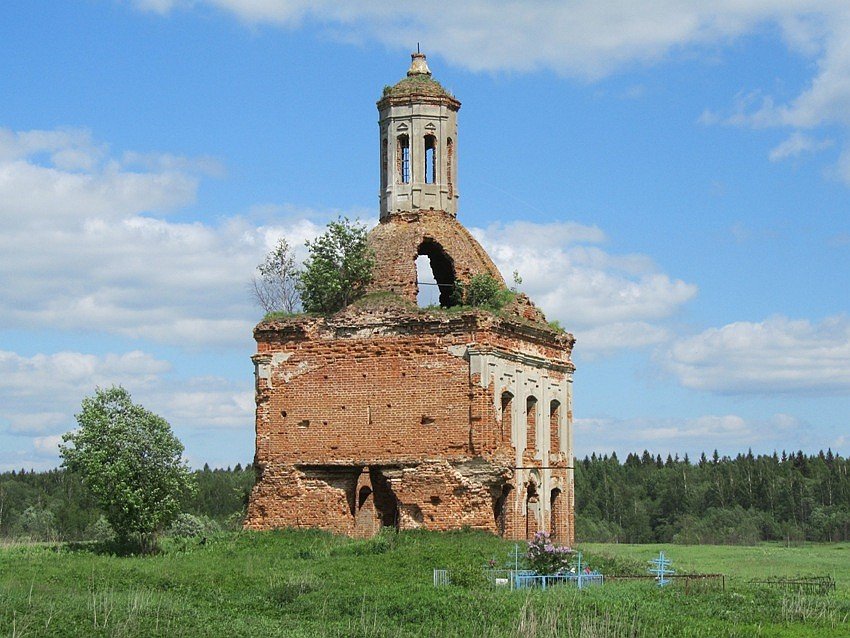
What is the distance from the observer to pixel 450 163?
29.9 m

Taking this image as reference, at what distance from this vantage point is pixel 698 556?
113 feet

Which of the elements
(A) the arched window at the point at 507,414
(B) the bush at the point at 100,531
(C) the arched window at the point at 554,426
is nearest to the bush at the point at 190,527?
(B) the bush at the point at 100,531

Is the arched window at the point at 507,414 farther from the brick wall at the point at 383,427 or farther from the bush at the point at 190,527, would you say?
the bush at the point at 190,527

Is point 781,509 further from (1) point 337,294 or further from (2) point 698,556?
(1) point 337,294

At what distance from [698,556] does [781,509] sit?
34181 mm

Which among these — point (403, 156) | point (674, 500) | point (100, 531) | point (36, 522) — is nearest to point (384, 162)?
point (403, 156)

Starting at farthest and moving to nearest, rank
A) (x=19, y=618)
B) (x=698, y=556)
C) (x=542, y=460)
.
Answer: (x=698, y=556) → (x=542, y=460) → (x=19, y=618)

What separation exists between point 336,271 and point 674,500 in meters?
44.9

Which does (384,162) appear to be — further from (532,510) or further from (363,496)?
(532,510)

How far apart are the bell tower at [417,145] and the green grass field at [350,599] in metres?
7.91

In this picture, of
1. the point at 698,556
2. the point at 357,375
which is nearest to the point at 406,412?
the point at 357,375

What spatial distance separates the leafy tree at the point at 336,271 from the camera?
2792cm

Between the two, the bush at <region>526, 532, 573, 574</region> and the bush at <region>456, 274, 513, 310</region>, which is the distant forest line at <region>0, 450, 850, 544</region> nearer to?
the bush at <region>456, 274, 513, 310</region>

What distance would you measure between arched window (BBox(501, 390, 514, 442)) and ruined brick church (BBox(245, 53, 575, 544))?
0.03m
